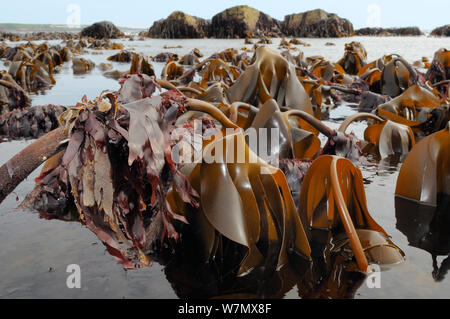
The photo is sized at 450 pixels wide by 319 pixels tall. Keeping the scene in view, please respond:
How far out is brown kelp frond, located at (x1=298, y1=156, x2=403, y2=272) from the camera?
1427mm

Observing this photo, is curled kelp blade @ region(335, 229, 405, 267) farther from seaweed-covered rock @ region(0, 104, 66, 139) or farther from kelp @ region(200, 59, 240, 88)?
kelp @ region(200, 59, 240, 88)

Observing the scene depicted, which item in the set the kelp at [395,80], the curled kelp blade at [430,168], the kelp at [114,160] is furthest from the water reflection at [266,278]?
the kelp at [395,80]

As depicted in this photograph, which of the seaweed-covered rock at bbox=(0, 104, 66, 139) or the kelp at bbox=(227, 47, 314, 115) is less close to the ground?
the kelp at bbox=(227, 47, 314, 115)

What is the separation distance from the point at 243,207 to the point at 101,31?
1647 inches

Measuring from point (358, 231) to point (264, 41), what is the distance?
23.6 metres

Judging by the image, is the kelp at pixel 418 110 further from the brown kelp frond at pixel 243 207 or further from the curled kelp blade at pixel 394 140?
the brown kelp frond at pixel 243 207

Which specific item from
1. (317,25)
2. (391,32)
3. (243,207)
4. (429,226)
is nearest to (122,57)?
(429,226)

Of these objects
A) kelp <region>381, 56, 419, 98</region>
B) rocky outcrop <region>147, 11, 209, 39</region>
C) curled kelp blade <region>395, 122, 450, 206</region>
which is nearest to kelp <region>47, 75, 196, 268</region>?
curled kelp blade <region>395, 122, 450, 206</region>

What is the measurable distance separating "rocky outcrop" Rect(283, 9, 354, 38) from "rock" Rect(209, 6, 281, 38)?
3.49m

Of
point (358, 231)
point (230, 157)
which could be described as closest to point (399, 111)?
point (358, 231)

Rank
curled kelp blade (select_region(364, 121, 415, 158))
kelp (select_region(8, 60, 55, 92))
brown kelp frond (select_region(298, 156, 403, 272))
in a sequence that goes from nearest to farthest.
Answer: brown kelp frond (select_region(298, 156, 403, 272))
curled kelp blade (select_region(364, 121, 415, 158))
kelp (select_region(8, 60, 55, 92))

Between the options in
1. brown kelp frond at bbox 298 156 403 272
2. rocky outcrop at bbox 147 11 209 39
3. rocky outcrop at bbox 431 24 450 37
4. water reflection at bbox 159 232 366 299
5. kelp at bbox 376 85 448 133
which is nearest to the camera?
water reflection at bbox 159 232 366 299
